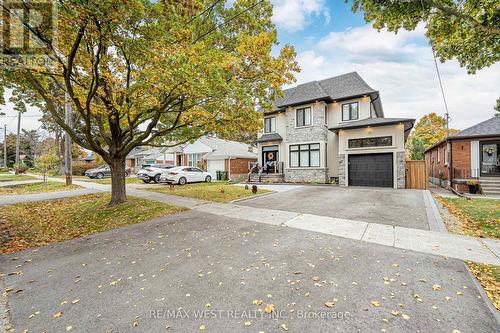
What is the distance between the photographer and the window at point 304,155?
1912cm

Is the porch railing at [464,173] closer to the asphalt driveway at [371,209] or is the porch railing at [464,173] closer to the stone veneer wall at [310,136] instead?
the asphalt driveway at [371,209]

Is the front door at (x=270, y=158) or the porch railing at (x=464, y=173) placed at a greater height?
the front door at (x=270, y=158)

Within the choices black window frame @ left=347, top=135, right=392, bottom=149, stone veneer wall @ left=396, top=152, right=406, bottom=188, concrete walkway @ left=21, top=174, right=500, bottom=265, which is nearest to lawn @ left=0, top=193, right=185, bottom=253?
concrete walkway @ left=21, top=174, right=500, bottom=265

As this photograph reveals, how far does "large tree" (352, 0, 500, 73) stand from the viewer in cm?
698

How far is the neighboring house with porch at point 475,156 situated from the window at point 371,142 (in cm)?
500

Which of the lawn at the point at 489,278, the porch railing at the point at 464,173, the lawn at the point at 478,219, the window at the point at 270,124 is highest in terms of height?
the window at the point at 270,124

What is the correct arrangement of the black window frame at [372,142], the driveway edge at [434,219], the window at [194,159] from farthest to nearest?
the window at [194,159] → the black window frame at [372,142] → the driveway edge at [434,219]

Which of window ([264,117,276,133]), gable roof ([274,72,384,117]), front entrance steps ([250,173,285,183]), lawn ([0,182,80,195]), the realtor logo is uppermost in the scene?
gable roof ([274,72,384,117])

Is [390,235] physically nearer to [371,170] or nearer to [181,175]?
[371,170]

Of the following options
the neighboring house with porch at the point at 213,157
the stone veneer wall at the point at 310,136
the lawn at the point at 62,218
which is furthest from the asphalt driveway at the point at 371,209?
the neighboring house with porch at the point at 213,157

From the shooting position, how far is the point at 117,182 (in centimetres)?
1036

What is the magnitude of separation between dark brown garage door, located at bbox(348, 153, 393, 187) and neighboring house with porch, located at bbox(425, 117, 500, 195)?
452 centimetres

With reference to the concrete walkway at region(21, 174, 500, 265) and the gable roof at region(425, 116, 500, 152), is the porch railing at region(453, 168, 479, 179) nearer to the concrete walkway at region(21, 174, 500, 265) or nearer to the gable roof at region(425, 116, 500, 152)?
the gable roof at region(425, 116, 500, 152)

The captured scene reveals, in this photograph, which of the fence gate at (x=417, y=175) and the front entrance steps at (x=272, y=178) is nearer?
the fence gate at (x=417, y=175)
